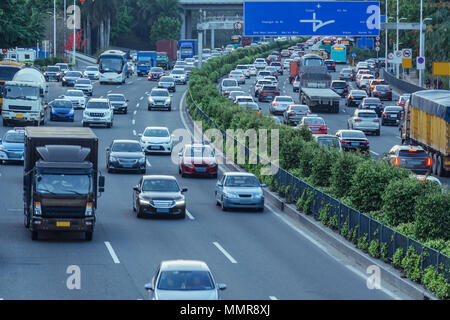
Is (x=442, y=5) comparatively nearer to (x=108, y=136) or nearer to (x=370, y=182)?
(x=108, y=136)

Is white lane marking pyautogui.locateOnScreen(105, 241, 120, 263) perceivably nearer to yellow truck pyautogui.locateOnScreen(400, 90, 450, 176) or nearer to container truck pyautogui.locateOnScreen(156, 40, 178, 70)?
yellow truck pyautogui.locateOnScreen(400, 90, 450, 176)

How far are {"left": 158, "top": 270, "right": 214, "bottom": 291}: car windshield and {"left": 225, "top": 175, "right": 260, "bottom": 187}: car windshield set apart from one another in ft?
58.6

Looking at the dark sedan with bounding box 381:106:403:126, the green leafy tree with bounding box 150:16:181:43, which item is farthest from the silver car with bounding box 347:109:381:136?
the green leafy tree with bounding box 150:16:181:43

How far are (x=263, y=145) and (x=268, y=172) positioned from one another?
141 inches

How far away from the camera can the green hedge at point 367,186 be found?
2641 centimetres

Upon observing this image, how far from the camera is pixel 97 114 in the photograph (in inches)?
2479

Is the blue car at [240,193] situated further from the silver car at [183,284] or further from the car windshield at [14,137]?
the silver car at [183,284]

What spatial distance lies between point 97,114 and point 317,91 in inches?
924

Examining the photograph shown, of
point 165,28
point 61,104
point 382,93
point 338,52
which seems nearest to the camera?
point 61,104

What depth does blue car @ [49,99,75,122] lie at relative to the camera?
65.1 metres

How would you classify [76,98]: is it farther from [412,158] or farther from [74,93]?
[412,158]

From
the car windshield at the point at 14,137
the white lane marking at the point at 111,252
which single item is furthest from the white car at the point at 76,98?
the white lane marking at the point at 111,252

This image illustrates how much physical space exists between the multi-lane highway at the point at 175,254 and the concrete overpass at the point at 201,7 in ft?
358

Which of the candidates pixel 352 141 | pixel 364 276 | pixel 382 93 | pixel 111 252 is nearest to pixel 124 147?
Result: pixel 352 141
